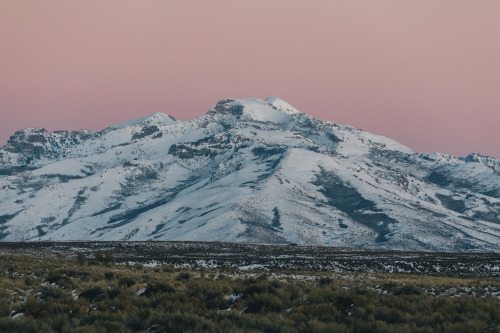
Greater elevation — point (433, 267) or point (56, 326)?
point (56, 326)

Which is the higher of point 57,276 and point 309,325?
point 309,325

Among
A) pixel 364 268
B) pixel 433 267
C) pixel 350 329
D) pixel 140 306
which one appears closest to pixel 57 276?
pixel 140 306

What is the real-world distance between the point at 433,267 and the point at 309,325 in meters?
49.9

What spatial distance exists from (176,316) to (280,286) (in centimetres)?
918

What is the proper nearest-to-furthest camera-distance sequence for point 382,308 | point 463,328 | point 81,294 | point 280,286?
point 463,328 < point 382,308 < point 81,294 < point 280,286

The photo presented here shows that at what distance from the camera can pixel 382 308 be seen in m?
17.2

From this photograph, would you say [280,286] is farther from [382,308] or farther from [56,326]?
[56,326]

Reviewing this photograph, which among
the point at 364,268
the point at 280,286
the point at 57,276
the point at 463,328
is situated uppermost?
the point at 463,328

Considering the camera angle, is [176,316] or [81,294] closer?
[176,316]

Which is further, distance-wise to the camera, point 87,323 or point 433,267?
point 433,267

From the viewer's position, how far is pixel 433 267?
196ft

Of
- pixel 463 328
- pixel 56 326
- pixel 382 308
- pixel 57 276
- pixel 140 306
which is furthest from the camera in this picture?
pixel 57 276

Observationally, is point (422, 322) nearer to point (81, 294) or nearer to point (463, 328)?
point (463, 328)

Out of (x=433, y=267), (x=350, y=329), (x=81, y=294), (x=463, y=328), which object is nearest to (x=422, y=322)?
(x=463, y=328)
